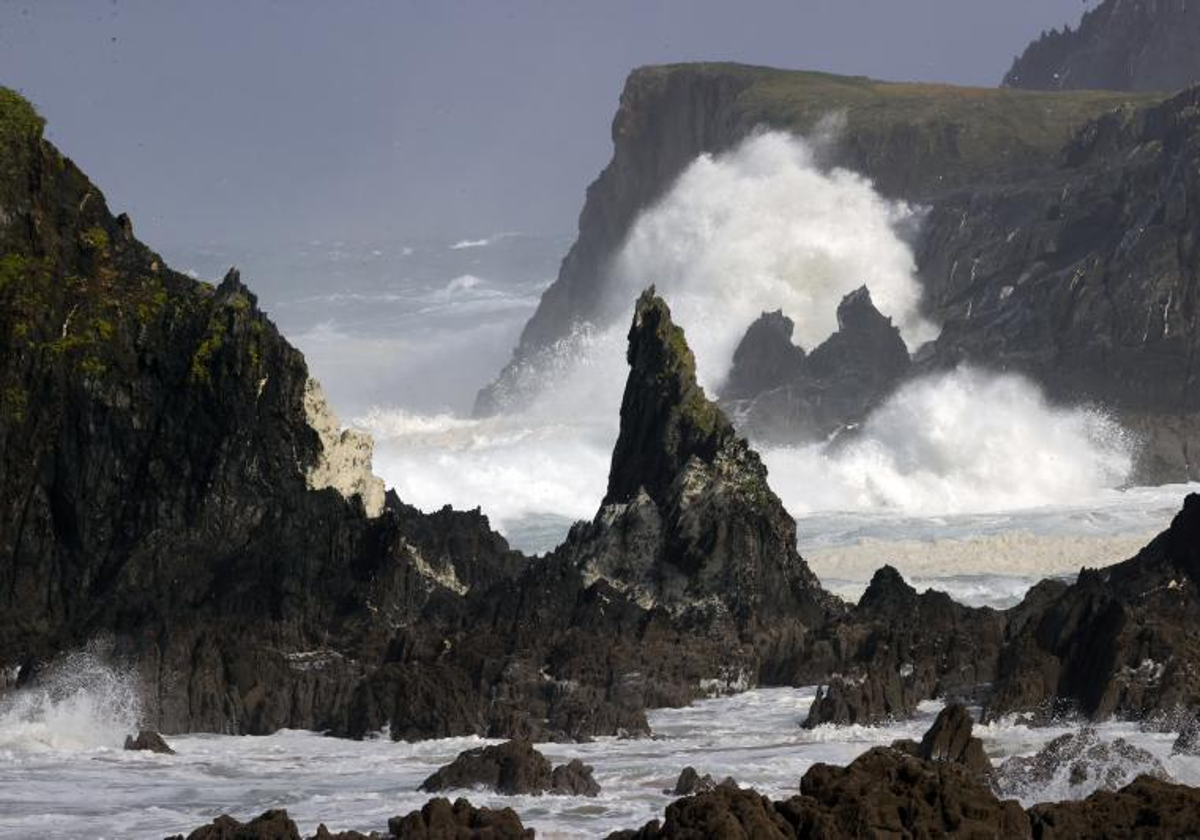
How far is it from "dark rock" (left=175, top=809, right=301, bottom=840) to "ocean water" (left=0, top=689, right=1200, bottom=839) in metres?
3.63

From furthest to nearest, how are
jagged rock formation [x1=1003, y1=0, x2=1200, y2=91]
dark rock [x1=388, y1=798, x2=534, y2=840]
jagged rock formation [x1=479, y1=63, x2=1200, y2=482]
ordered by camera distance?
jagged rock formation [x1=1003, y1=0, x2=1200, y2=91] → jagged rock formation [x1=479, y1=63, x2=1200, y2=482] → dark rock [x1=388, y1=798, x2=534, y2=840]

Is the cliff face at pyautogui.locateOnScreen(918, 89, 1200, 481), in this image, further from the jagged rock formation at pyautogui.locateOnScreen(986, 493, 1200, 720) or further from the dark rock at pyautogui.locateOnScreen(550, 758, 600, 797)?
the dark rock at pyautogui.locateOnScreen(550, 758, 600, 797)

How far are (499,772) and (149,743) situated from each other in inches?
342

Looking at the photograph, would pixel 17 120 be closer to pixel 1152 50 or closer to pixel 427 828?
pixel 427 828

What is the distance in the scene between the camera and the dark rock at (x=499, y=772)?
3550 cm

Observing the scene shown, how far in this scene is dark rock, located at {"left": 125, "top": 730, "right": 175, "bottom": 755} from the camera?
42344 millimetres

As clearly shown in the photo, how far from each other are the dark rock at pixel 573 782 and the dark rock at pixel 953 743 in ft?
14.2

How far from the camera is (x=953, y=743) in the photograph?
35062mm

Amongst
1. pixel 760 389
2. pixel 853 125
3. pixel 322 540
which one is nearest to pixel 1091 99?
pixel 853 125

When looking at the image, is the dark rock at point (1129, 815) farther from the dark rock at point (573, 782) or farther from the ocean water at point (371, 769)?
the dark rock at point (573, 782)

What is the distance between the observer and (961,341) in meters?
112

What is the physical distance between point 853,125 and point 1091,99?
1737cm

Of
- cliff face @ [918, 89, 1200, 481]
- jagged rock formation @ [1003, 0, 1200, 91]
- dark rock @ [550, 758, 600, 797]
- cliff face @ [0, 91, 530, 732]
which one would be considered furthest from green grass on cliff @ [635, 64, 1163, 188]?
dark rock @ [550, 758, 600, 797]

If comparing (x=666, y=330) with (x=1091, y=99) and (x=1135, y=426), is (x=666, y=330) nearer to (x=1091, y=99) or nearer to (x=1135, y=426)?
(x=1135, y=426)
